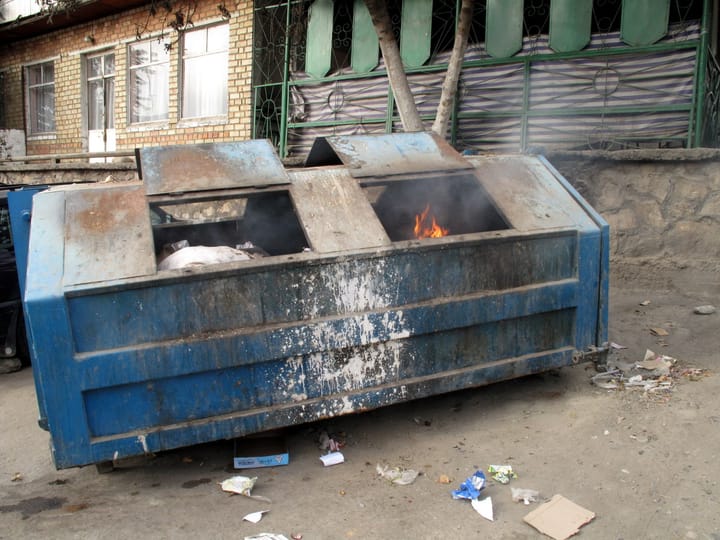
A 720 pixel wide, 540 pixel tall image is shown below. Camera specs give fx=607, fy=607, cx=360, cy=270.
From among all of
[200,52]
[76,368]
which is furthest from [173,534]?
[200,52]

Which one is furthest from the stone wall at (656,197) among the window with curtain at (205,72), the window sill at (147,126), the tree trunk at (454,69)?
the window sill at (147,126)

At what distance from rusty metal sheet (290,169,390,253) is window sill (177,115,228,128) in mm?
6461

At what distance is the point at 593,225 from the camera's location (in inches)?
146

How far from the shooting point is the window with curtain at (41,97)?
13203 mm

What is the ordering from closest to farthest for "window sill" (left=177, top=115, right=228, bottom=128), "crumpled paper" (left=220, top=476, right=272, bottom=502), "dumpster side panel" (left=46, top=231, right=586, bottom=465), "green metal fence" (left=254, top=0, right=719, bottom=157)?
1. "dumpster side panel" (left=46, top=231, right=586, bottom=465)
2. "crumpled paper" (left=220, top=476, right=272, bottom=502)
3. "green metal fence" (left=254, top=0, right=719, bottom=157)
4. "window sill" (left=177, top=115, right=228, bottom=128)

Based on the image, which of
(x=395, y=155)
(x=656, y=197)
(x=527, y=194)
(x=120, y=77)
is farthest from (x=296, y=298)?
(x=120, y=77)

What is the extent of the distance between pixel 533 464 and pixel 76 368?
222 cm

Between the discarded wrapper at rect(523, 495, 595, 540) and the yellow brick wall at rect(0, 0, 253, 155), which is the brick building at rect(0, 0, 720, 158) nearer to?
the yellow brick wall at rect(0, 0, 253, 155)

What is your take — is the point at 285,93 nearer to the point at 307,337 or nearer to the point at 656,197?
the point at 656,197

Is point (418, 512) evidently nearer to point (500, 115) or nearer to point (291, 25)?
point (500, 115)

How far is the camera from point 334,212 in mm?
3273

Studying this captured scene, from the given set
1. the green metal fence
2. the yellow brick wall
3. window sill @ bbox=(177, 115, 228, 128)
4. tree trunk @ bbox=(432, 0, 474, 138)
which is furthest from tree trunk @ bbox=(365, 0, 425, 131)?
window sill @ bbox=(177, 115, 228, 128)

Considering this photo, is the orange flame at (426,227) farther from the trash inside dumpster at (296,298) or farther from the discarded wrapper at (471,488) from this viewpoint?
the discarded wrapper at (471,488)

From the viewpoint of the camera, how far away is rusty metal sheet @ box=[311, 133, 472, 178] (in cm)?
360
